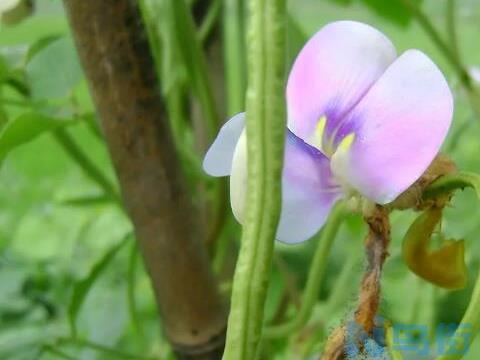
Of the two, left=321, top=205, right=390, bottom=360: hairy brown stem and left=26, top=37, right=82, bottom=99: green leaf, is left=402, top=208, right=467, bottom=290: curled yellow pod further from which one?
left=26, top=37, right=82, bottom=99: green leaf

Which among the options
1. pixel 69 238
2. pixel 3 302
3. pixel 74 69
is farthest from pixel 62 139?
pixel 69 238

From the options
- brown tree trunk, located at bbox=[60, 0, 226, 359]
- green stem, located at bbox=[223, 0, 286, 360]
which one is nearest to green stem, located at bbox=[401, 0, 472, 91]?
brown tree trunk, located at bbox=[60, 0, 226, 359]

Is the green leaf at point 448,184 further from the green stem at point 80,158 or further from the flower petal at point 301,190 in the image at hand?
the green stem at point 80,158

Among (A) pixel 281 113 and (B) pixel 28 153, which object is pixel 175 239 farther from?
(B) pixel 28 153

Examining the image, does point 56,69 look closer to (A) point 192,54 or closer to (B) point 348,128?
(A) point 192,54

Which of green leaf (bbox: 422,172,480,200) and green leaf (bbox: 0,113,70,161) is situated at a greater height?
green leaf (bbox: 422,172,480,200)

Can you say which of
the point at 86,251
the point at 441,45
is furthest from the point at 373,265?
the point at 86,251

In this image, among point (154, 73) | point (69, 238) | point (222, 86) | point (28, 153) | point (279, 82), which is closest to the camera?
point (279, 82)
